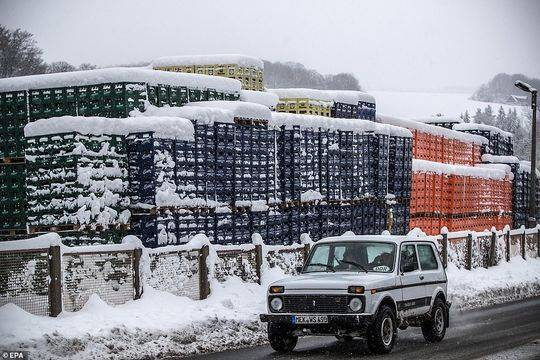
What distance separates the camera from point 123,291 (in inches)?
596

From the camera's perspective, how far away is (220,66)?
2492 centimetres

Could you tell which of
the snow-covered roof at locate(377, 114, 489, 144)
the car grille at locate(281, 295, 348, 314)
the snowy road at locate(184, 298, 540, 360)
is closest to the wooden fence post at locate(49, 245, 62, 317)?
the snowy road at locate(184, 298, 540, 360)

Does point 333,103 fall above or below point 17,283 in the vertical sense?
above

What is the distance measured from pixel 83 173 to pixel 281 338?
658cm

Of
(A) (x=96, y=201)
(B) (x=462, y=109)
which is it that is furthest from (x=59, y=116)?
(B) (x=462, y=109)

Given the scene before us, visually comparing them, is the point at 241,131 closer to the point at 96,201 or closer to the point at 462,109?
the point at 96,201

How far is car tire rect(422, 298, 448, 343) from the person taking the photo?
1502cm

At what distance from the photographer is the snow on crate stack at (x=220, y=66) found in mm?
24953

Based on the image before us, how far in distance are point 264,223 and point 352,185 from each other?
14.8 ft

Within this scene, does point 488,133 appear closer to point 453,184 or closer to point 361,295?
point 453,184

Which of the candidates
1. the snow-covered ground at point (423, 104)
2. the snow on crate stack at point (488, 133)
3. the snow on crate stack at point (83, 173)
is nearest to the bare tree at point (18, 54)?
the snow on crate stack at point (488, 133)

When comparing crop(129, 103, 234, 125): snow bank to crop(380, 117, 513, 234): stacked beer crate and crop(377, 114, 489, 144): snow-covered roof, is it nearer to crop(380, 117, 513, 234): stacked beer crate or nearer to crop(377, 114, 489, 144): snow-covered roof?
crop(380, 117, 513, 234): stacked beer crate

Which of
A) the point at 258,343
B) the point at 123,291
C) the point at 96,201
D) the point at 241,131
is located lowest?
the point at 258,343

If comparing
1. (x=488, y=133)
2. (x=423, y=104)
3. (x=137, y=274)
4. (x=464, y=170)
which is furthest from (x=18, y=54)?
(x=423, y=104)
